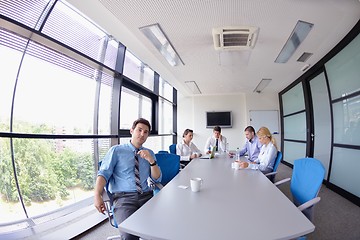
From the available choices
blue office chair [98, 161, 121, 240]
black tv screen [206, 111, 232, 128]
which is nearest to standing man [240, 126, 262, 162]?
blue office chair [98, 161, 121, 240]

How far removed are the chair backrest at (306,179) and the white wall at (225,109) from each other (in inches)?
217

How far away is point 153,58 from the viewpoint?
12.0 feet

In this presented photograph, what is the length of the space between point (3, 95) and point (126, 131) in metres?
2.00

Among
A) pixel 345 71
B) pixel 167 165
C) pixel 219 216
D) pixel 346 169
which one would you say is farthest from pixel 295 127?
pixel 219 216

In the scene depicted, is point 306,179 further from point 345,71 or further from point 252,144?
point 345,71

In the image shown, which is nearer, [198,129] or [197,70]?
[197,70]

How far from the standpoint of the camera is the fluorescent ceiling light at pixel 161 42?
261 cm

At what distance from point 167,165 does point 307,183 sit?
157 centimetres

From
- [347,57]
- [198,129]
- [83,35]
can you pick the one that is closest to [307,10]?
[347,57]

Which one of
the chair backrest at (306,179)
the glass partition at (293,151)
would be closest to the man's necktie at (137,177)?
the chair backrest at (306,179)

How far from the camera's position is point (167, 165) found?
7.98 feet

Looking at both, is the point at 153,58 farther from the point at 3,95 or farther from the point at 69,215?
the point at 69,215

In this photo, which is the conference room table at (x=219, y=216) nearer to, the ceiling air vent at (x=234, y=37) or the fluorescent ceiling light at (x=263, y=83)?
the ceiling air vent at (x=234, y=37)

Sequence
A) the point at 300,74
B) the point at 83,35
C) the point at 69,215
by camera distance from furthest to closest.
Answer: the point at 300,74 → the point at 83,35 → the point at 69,215
